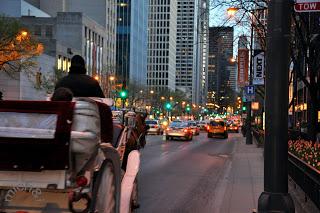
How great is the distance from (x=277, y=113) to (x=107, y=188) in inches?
86.2

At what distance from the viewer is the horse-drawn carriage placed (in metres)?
5.12

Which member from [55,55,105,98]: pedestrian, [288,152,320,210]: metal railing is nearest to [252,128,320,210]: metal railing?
[288,152,320,210]: metal railing

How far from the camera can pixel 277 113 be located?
6195 millimetres

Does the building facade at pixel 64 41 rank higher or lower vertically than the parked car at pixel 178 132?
higher

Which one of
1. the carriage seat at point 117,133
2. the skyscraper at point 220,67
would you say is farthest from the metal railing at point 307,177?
the skyscraper at point 220,67

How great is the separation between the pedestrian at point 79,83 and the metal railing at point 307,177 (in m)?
4.61

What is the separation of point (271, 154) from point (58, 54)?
82.3m

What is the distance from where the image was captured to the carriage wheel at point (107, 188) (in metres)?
5.55

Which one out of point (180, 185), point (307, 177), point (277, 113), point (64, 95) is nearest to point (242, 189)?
point (180, 185)

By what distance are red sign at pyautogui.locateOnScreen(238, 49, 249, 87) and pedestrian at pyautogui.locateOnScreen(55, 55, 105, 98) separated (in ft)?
110

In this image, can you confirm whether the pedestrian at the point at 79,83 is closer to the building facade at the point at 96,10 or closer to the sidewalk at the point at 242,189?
the sidewalk at the point at 242,189

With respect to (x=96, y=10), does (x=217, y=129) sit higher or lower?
lower

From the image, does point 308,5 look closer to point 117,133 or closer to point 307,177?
point 117,133

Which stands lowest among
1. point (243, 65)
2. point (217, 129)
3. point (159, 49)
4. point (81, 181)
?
point (217, 129)
